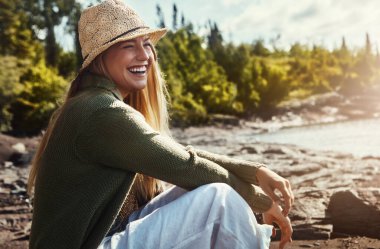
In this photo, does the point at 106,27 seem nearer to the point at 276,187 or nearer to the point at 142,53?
the point at 142,53

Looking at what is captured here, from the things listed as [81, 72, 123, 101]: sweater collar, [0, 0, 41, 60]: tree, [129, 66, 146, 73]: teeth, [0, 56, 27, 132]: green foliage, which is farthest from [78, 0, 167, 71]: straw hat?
[0, 0, 41, 60]: tree

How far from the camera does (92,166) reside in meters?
1.83

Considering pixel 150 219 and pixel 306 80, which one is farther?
pixel 306 80

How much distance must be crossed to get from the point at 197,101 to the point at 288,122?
328 inches

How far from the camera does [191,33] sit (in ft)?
172

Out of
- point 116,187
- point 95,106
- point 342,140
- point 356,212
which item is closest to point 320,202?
point 356,212

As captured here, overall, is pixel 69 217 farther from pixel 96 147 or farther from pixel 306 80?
pixel 306 80

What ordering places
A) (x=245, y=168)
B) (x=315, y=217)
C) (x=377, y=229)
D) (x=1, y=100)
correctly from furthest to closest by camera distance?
(x=1, y=100), (x=315, y=217), (x=377, y=229), (x=245, y=168)

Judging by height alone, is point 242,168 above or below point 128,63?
below

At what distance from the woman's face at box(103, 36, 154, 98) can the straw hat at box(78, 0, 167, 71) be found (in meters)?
0.08

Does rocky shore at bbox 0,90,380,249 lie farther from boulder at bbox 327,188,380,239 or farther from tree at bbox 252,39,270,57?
tree at bbox 252,39,270,57

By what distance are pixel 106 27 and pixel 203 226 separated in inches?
39.9

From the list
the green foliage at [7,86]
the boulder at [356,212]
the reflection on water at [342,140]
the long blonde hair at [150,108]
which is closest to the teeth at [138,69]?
the long blonde hair at [150,108]

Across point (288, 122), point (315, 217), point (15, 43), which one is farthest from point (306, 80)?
point (315, 217)
